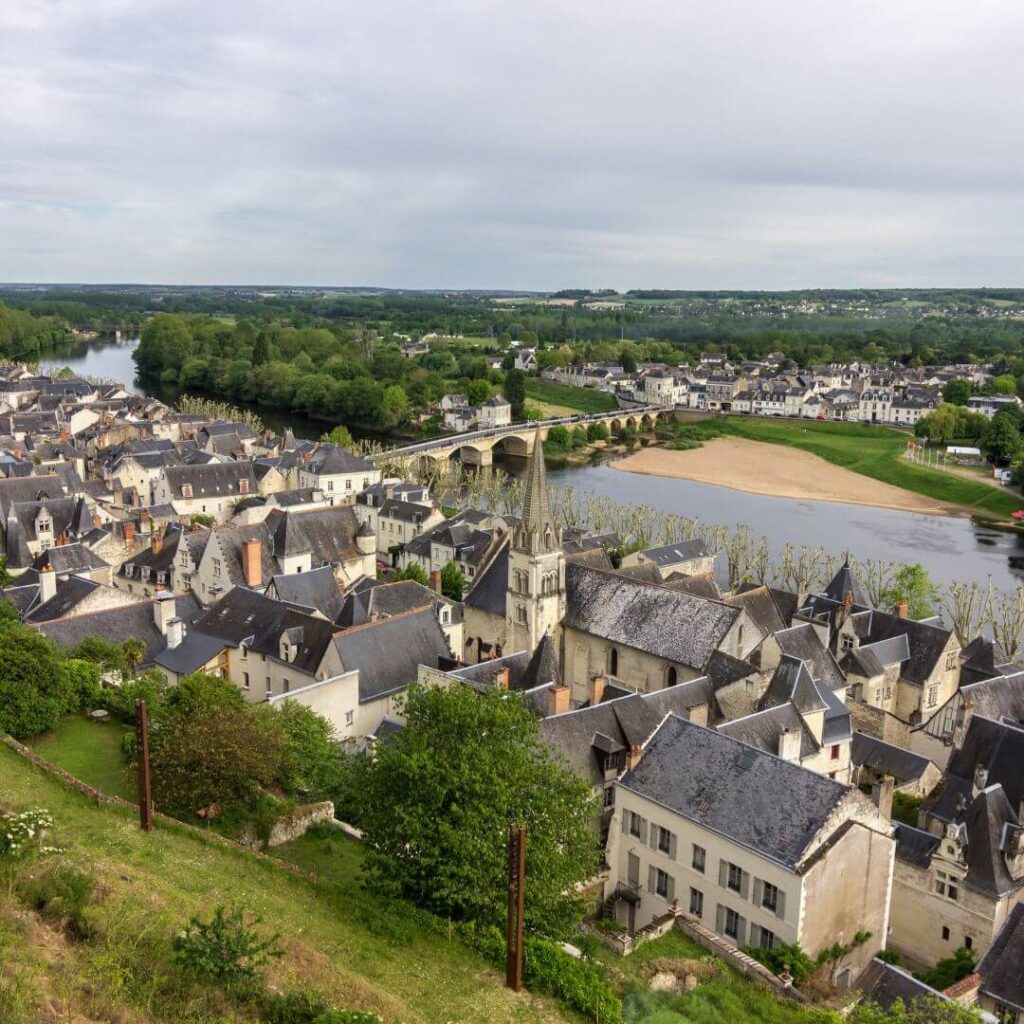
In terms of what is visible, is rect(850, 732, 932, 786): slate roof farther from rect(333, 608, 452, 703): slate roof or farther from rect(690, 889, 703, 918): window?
rect(333, 608, 452, 703): slate roof

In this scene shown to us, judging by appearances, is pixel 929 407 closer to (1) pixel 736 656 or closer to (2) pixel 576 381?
(2) pixel 576 381

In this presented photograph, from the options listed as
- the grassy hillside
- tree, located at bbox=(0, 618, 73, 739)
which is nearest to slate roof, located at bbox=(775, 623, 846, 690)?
the grassy hillside

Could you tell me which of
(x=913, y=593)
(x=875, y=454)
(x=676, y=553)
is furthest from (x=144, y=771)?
(x=875, y=454)

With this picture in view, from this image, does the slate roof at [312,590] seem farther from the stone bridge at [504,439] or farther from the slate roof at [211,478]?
the stone bridge at [504,439]

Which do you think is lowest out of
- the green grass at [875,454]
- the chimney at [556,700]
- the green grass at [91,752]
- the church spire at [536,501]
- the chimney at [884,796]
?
the green grass at [875,454]

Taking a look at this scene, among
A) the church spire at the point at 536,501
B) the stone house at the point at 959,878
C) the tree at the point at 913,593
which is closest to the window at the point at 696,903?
the stone house at the point at 959,878

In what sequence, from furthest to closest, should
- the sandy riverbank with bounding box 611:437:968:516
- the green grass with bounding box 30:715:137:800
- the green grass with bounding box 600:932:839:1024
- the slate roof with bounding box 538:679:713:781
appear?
the sandy riverbank with bounding box 611:437:968:516 → the slate roof with bounding box 538:679:713:781 → the green grass with bounding box 30:715:137:800 → the green grass with bounding box 600:932:839:1024

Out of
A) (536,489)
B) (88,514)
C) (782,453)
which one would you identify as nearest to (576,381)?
(782,453)
